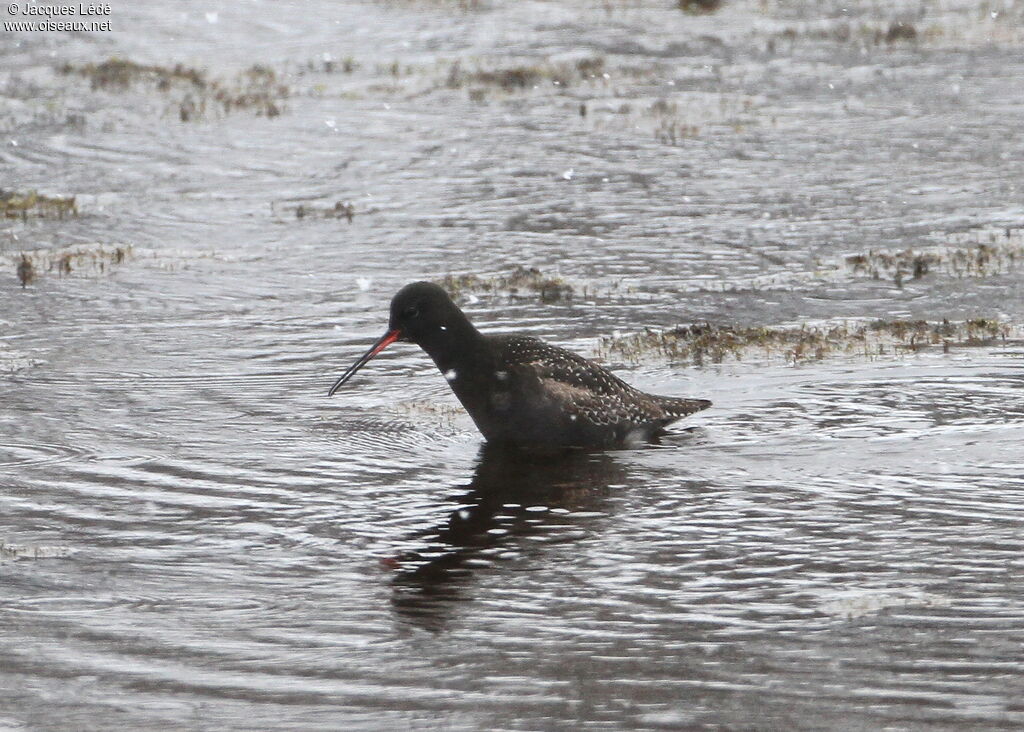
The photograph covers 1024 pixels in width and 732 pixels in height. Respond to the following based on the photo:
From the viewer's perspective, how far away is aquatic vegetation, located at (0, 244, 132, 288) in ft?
53.5

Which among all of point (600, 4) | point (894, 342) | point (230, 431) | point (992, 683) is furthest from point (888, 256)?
point (600, 4)

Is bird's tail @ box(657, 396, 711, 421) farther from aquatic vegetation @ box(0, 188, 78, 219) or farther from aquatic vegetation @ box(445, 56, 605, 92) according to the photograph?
aquatic vegetation @ box(445, 56, 605, 92)

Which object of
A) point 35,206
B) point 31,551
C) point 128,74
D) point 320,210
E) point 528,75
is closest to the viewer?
point 31,551

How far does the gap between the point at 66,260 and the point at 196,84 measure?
1203cm

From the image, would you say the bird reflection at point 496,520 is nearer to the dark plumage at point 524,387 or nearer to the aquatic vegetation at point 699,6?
the dark plumage at point 524,387

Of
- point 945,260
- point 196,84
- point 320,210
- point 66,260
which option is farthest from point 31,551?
point 196,84

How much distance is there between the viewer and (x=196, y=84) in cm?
2823

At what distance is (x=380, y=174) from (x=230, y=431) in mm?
10754

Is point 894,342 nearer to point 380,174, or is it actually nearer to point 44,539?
point 44,539

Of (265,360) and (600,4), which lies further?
(600,4)

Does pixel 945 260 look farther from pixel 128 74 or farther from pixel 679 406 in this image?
pixel 128 74

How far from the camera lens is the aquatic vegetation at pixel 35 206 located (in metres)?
19.2

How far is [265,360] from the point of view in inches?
533

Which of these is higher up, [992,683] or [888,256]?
[888,256]
